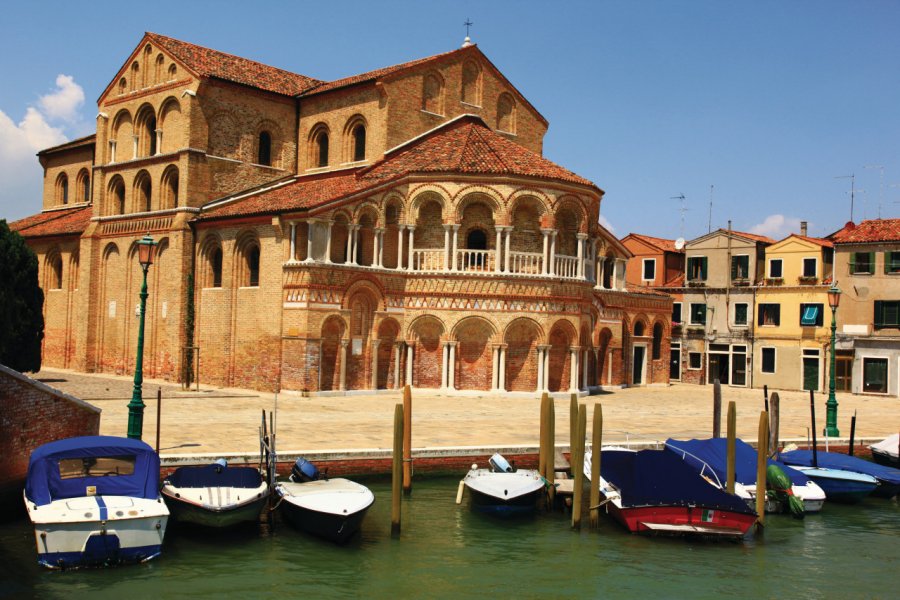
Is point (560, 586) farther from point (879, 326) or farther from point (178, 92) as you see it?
point (879, 326)

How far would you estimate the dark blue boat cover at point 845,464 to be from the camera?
750 inches

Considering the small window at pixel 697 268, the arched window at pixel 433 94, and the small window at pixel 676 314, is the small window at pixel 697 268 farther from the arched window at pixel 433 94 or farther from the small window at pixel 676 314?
the arched window at pixel 433 94

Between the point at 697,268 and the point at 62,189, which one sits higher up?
the point at 62,189

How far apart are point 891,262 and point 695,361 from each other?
35.0ft

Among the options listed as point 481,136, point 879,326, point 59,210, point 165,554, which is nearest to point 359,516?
point 165,554

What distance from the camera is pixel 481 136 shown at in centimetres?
3466

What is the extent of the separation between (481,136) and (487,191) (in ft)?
12.9

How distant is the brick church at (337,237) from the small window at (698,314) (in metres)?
8.12

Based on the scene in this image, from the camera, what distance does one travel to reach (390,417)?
24.5m

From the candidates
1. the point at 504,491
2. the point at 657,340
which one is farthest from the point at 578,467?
the point at 657,340

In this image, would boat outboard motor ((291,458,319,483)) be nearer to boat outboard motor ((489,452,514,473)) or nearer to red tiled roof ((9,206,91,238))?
boat outboard motor ((489,452,514,473))

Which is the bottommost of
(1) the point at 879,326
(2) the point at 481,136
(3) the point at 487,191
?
(1) the point at 879,326

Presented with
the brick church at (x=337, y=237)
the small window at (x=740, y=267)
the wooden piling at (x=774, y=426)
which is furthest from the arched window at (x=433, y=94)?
the wooden piling at (x=774, y=426)

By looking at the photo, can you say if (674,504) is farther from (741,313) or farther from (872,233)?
(741,313)
